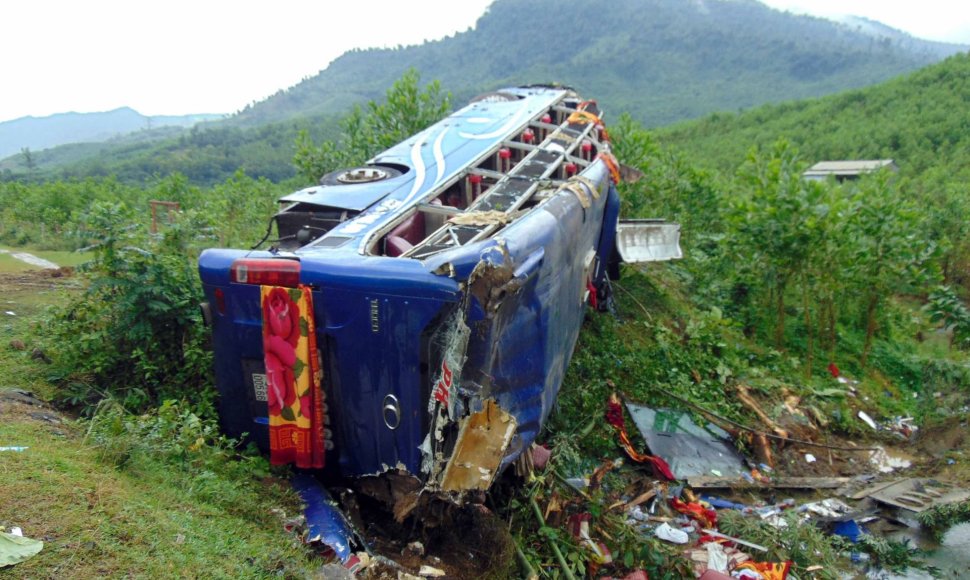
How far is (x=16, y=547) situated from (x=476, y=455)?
2263 millimetres

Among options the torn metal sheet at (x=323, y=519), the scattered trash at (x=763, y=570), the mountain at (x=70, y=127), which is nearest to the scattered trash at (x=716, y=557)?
the scattered trash at (x=763, y=570)

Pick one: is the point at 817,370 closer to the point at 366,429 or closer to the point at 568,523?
the point at 568,523

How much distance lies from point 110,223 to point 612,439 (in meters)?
4.99

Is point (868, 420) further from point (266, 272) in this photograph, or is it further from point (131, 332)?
point (131, 332)

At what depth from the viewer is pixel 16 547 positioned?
2594 millimetres

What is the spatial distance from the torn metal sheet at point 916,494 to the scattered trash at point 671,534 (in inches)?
97.5

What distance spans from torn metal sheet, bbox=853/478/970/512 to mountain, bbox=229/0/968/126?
74.4 m

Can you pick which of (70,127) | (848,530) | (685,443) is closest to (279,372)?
(685,443)

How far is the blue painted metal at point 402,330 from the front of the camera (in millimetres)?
3707

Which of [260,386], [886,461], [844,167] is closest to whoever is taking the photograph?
[260,386]

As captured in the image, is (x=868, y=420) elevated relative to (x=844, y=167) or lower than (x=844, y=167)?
lower

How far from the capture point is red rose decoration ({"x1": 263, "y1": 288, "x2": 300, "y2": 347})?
3.90m

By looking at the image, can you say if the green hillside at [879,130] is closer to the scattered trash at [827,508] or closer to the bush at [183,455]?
the scattered trash at [827,508]

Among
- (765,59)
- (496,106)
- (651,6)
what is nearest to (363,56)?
(651,6)
